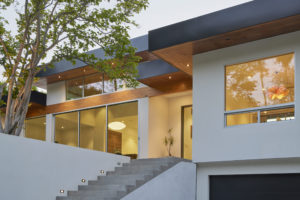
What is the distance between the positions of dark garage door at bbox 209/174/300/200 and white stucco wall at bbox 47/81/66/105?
822 cm

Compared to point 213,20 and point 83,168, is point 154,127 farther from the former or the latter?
point 213,20

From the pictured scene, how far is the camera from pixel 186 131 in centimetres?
1261

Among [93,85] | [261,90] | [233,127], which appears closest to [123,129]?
[93,85]

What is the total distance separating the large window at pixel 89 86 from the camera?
44.9 feet

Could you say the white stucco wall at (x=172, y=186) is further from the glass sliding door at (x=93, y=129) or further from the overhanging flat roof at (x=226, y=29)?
the glass sliding door at (x=93, y=129)

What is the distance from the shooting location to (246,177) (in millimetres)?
8172

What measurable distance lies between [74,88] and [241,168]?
27.8 ft

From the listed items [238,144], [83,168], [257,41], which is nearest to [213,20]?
[257,41]

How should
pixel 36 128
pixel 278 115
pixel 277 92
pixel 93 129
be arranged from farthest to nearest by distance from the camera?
pixel 36 128, pixel 93 129, pixel 277 92, pixel 278 115

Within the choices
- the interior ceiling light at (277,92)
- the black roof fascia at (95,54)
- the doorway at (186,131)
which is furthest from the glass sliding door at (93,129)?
the interior ceiling light at (277,92)

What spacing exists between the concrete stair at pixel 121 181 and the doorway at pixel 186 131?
10.7 ft

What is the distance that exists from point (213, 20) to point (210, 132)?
2.49 meters

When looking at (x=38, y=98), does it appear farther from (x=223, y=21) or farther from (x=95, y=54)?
(x=223, y=21)

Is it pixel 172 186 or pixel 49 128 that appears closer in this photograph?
pixel 172 186
